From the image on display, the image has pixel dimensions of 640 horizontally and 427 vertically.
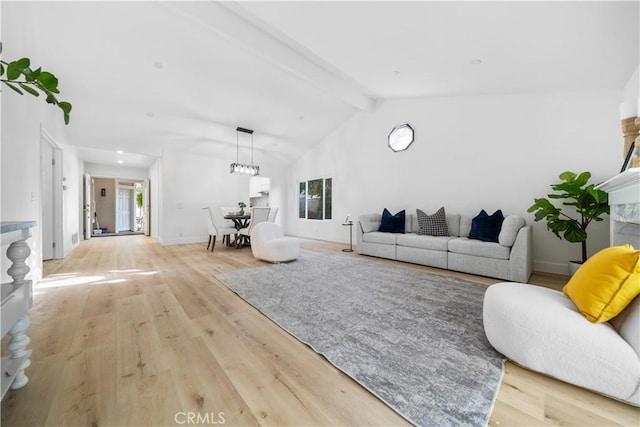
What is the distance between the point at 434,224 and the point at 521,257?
1314 millimetres

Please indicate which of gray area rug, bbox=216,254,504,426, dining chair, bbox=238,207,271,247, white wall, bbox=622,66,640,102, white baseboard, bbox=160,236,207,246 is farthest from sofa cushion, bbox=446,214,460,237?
white baseboard, bbox=160,236,207,246

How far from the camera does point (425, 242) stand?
3805 millimetres

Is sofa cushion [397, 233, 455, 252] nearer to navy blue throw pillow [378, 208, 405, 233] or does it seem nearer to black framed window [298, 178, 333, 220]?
navy blue throw pillow [378, 208, 405, 233]

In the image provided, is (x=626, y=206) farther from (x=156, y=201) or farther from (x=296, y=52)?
(x=156, y=201)

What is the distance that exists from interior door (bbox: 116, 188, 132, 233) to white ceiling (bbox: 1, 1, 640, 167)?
5416mm

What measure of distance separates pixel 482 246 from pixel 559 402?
2.41 m

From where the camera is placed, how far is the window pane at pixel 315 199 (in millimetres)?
7047

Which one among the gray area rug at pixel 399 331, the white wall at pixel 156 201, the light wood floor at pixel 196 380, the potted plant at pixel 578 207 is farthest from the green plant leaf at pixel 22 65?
the white wall at pixel 156 201

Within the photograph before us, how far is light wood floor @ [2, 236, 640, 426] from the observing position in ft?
3.50

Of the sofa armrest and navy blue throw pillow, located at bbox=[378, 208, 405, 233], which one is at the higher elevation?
navy blue throw pillow, located at bbox=[378, 208, 405, 233]

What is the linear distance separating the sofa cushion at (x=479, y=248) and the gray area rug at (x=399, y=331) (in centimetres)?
59

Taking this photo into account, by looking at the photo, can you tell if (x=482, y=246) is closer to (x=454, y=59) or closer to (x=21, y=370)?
(x=454, y=59)

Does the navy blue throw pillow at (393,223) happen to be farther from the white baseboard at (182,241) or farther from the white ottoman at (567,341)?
the white baseboard at (182,241)

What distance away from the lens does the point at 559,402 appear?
116cm
